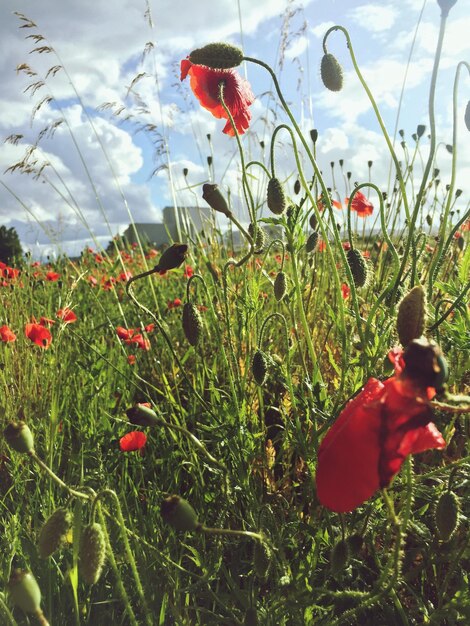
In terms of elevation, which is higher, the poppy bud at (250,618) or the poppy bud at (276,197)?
the poppy bud at (276,197)

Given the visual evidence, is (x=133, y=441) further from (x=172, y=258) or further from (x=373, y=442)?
(x=373, y=442)

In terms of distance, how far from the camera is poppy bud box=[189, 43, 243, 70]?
3.60 ft

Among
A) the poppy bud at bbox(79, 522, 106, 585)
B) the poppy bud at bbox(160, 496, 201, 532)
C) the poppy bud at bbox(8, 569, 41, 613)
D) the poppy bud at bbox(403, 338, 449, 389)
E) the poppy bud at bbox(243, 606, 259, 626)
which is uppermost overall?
the poppy bud at bbox(403, 338, 449, 389)

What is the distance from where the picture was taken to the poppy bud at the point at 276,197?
122 centimetres

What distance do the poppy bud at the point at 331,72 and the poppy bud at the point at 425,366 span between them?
0.90 meters

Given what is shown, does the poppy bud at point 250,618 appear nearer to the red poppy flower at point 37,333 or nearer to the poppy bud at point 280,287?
the poppy bud at point 280,287

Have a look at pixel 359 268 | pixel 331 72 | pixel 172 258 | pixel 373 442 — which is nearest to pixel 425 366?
pixel 373 442

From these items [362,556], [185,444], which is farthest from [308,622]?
[185,444]

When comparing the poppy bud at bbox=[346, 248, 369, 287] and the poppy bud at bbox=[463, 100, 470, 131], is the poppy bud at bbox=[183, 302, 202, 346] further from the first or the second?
the poppy bud at bbox=[463, 100, 470, 131]

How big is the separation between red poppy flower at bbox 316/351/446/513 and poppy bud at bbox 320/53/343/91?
814 mm

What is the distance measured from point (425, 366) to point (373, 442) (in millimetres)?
109

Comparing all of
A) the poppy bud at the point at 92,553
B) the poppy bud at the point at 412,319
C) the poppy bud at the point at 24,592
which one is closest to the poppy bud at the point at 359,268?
the poppy bud at the point at 412,319

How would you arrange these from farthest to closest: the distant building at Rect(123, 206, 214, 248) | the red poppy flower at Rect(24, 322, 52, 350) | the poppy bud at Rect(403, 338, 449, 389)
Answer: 1. the distant building at Rect(123, 206, 214, 248)
2. the red poppy flower at Rect(24, 322, 52, 350)
3. the poppy bud at Rect(403, 338, 449, 389)

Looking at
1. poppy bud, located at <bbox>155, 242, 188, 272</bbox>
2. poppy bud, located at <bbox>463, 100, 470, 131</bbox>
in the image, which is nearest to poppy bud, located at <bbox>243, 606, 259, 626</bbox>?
poppy bud, located at <bbox>155, 242, 188, 272</bbox>
